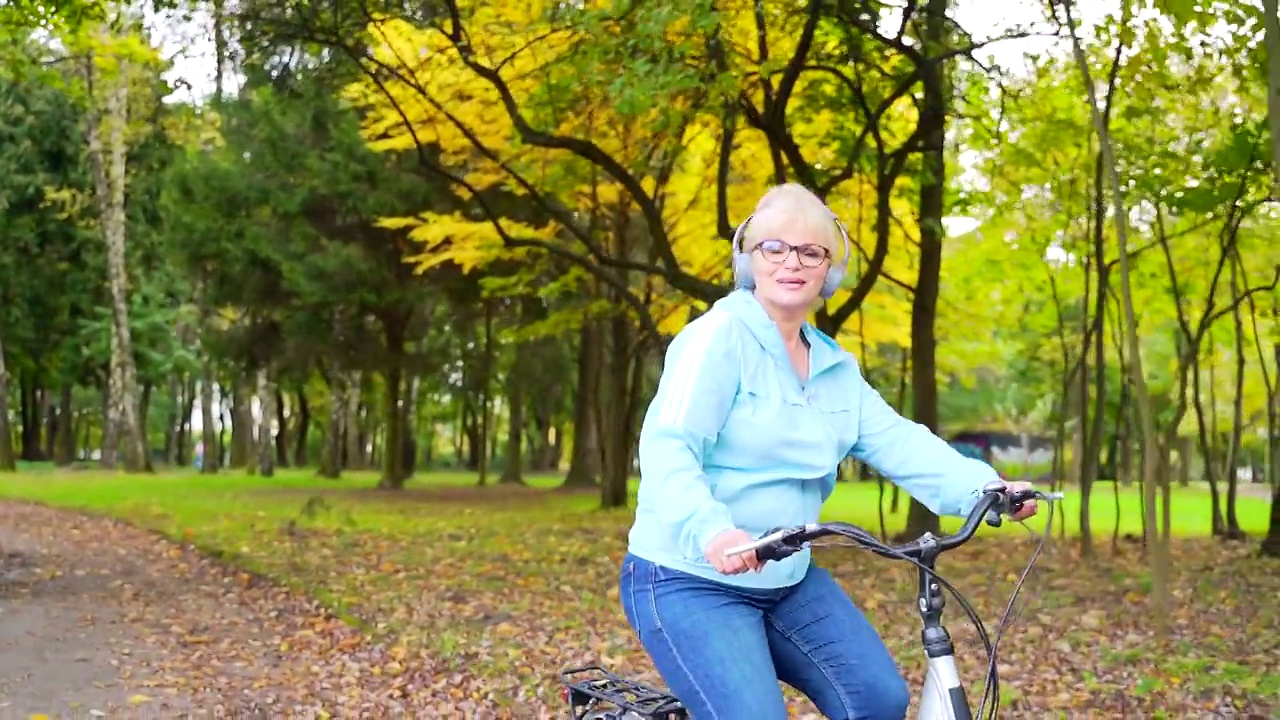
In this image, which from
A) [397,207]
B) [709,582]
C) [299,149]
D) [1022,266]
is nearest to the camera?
[709,582]

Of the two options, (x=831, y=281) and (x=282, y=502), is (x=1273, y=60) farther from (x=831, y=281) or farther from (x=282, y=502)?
(x=282, y=502)

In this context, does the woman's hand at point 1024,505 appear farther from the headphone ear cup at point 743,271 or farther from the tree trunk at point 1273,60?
the tree trunk at point 1273,60

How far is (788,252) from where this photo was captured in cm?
277

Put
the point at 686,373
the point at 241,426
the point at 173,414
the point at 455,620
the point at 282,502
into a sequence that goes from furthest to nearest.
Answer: the point at 173,414
the point at 241,426
the point at 282,502
the point at 455,620
the point at 686,373

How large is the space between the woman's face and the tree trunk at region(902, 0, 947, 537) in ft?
31.5

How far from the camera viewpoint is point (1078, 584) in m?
11.6

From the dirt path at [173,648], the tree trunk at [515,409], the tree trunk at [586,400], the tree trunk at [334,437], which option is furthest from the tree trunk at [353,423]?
the dirt path at [173,648]

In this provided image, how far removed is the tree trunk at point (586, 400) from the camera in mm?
26391

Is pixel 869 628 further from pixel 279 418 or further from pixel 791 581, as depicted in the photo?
pixel 279 418

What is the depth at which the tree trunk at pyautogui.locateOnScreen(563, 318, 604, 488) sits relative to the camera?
26.4 meters

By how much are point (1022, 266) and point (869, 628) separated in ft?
51.9

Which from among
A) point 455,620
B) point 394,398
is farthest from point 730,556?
point 394,398

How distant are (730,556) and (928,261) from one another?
37.6 ft

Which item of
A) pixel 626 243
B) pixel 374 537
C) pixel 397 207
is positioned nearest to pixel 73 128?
pixel 397 207
